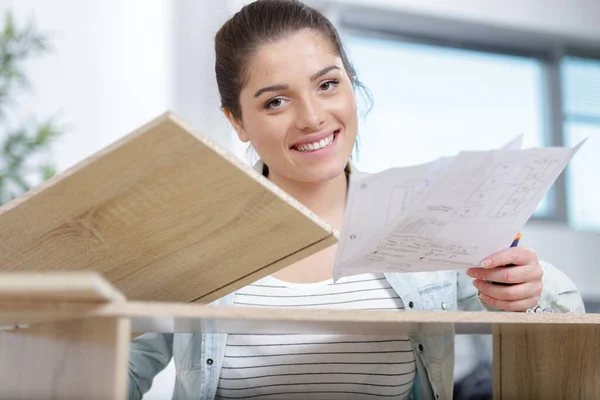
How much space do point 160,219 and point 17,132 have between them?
7.02 ft

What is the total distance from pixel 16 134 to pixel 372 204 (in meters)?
2.22

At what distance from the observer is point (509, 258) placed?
0.99 m

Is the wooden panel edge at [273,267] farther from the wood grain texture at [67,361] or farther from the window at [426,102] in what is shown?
the window at [426,102]

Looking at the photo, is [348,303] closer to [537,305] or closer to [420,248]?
[537,305]

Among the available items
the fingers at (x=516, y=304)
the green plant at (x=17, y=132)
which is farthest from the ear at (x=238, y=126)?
the green plant at (x=17, y=132)

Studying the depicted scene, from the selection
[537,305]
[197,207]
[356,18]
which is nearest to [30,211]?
[197,207]

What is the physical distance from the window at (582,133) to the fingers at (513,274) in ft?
11.0

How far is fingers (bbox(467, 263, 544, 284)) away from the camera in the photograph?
1010 mm

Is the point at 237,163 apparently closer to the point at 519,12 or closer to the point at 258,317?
the point at 258,317

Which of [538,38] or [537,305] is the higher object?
[538,38]

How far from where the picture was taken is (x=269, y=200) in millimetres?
765

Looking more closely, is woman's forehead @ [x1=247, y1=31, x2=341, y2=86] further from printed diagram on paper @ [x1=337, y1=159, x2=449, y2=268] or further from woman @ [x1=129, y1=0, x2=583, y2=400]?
printed diagram on paper @ [x1=337, y1=159, x2=449, y2=268]

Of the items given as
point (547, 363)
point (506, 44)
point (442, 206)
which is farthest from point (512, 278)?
point (506, 44)

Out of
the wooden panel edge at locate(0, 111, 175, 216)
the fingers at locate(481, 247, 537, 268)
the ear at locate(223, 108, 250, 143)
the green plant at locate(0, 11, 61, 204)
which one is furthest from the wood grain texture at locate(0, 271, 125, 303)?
the green plant at locate(0, 11, 61, 204)
